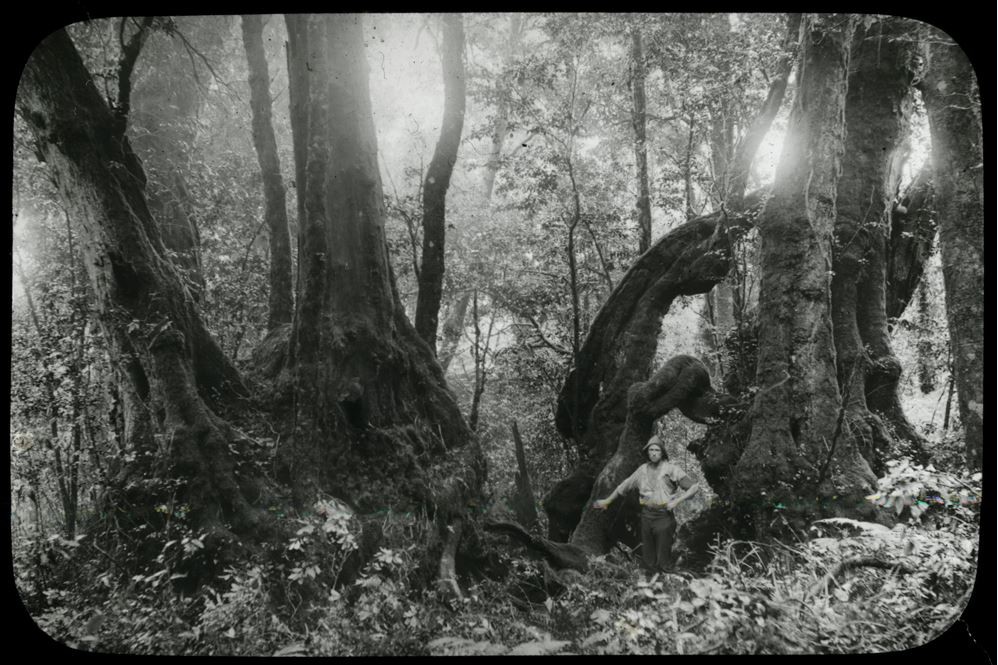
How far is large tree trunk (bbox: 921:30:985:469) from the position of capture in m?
3.16

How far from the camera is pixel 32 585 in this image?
3.64m

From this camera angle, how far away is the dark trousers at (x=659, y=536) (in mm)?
4609

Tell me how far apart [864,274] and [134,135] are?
8603 mm

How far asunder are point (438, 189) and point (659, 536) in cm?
461

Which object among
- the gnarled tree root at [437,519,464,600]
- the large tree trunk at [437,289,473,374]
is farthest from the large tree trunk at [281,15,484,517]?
the large tree trunk at [437,289,473,374]

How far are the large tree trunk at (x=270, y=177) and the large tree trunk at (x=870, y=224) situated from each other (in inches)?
249

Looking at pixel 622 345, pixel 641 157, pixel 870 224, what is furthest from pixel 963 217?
pixel 641 157

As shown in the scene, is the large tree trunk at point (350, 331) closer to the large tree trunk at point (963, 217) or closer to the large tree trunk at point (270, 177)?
the large tree trunk at point (270, 177)

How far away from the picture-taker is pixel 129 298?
14.8 ft

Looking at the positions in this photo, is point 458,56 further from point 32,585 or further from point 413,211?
point 32,585

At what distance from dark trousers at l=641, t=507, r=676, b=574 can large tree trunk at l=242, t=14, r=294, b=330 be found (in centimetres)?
483

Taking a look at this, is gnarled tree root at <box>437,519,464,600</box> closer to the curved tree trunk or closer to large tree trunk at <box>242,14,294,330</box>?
the curved tree trunk

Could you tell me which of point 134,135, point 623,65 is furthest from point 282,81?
point 623,65

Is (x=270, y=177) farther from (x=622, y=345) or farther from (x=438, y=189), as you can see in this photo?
(x=622, y=345)
